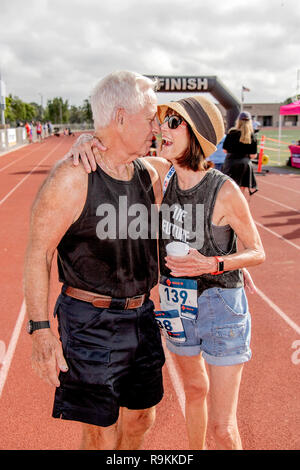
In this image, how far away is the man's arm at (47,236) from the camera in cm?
181

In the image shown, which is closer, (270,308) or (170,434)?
(170,434)

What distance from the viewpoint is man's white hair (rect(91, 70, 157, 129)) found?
74.6 inches

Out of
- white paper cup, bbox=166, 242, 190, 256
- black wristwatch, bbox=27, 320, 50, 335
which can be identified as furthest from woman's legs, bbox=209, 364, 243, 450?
black wristwatch, bbox=27, 320, 50, 335

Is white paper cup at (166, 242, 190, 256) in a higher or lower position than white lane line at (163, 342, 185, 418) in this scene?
higher

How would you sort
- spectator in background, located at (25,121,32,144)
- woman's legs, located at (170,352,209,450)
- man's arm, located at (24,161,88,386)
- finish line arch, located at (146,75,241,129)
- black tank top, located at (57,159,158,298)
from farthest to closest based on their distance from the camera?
spectator in background, located at (25,121,32,144), finish line arch, located at (146,75,241,129), woman's legs, located at (170,352,209,450), black tank top, located at (57,159,158,298), man's arm, located at (24,161,88,386)

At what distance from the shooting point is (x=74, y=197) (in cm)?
184

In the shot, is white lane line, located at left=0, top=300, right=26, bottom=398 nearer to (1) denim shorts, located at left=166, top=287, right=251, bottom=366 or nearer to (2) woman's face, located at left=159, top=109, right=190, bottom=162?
(1) denim shorts, located at left=166, top=287, right=251, bottom=366

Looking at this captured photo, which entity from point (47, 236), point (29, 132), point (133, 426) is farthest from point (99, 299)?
point (29, 132)

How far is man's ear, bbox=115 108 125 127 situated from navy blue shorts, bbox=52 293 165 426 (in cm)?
90

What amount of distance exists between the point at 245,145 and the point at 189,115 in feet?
22.2

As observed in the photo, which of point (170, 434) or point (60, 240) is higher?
point (60, 240)

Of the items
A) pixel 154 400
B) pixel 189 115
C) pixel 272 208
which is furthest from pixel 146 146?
pixel 272 208

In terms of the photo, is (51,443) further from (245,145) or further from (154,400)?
(245,145)

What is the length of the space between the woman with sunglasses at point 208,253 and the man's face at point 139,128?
0.13 m
